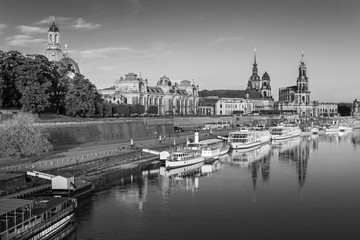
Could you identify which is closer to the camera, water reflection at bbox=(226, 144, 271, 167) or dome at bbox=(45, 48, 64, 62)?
water reflection at bbox=(226, 144, 271, 167)

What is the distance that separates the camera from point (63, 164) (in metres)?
34.8

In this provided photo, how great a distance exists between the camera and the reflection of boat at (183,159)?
42.3 meters

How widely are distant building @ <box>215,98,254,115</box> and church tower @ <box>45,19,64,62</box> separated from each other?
64117mm

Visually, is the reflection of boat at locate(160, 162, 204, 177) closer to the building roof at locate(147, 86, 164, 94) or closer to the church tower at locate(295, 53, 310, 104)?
the building roof at locate(147, 86, 164, 94)

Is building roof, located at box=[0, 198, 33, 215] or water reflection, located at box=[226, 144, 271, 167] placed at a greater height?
building roof, located at box=[0, 198, 33, 215]

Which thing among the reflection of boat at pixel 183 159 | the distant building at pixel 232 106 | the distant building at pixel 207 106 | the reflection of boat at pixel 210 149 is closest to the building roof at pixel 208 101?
the distant building at pixel 207 106

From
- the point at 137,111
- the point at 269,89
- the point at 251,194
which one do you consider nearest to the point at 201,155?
the point at 251,194

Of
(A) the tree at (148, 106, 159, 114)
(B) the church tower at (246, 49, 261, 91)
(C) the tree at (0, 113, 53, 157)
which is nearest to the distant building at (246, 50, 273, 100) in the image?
(B) the church tower at (246, 49, 261, 91)

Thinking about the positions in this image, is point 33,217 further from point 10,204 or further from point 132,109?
point 132,109

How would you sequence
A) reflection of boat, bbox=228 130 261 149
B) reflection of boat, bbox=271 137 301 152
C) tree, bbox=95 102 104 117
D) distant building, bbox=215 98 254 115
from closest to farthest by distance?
reflection of boat, bbox=228 130 261 149 → tree, bbox=95 102 104 117 → reflection of boat, bbox=271 137 301 152 → distant building, bbox=215 98 254 115

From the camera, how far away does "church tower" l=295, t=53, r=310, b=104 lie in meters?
175

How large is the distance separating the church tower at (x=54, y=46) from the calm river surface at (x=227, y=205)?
55247mm

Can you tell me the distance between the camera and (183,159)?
143 ft

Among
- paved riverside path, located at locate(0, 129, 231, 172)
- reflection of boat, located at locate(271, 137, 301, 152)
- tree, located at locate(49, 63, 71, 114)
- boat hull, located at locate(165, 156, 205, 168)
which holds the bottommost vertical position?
reflection of boat, located at locate(271, 137, 301, 152)
